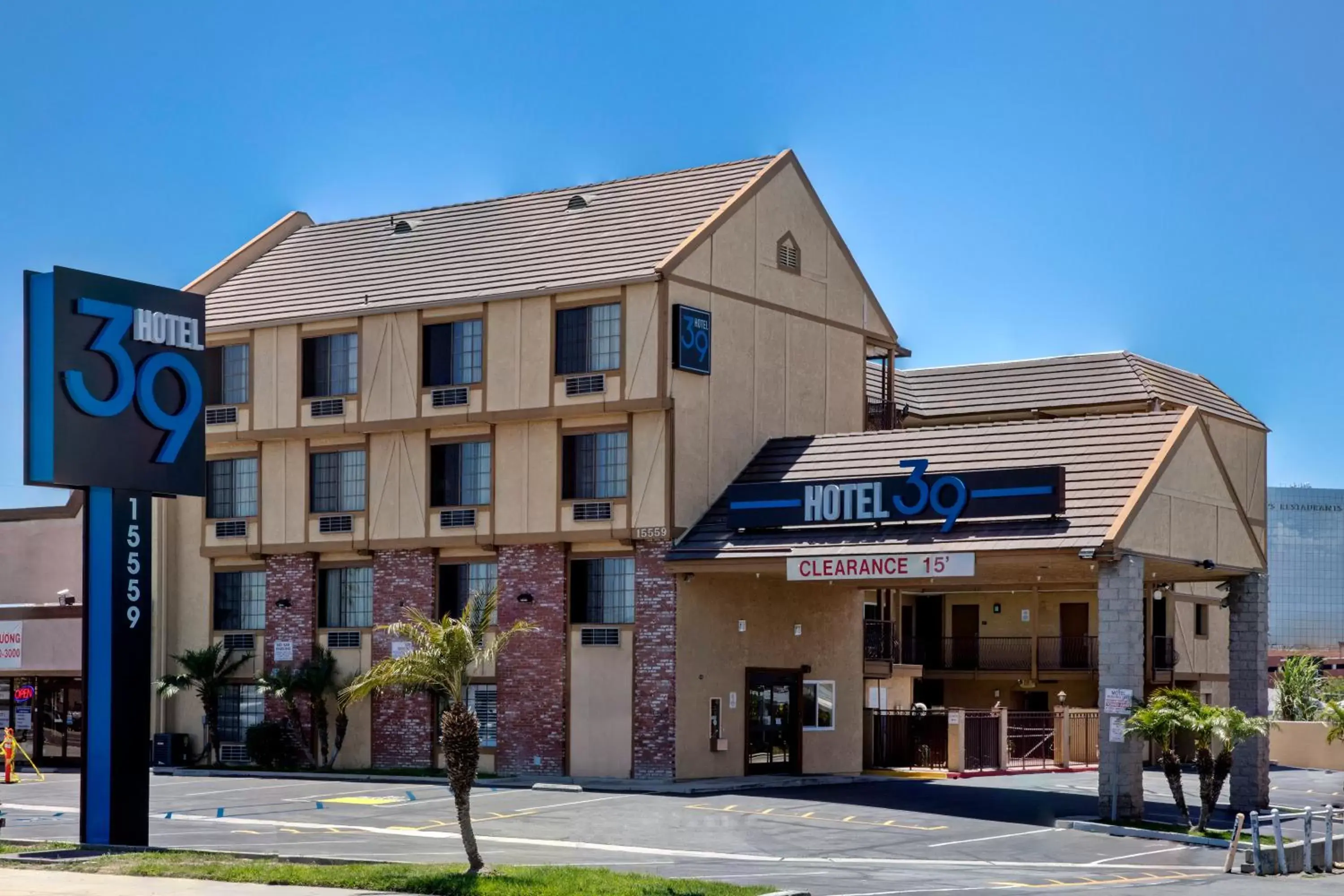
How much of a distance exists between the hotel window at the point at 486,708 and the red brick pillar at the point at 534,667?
0.23m

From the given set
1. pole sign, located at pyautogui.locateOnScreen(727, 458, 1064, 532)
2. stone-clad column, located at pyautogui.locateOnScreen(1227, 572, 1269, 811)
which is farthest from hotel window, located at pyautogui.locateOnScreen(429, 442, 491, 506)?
stone-clad column, located at pyautogui.locateOnScreen(1227, 572, 1269, 811)

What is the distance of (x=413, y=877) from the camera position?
21.5m

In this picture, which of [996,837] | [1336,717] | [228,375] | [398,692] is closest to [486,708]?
[398,692]

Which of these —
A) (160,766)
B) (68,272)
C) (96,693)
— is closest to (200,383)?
(68,272)

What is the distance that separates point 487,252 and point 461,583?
8.21m

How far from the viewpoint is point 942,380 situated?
59.4m

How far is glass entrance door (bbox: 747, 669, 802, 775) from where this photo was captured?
4150 centimetres

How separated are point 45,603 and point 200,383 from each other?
79.3 ft

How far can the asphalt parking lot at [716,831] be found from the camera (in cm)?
2522

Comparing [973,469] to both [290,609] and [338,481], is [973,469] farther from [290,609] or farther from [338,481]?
[290,609]

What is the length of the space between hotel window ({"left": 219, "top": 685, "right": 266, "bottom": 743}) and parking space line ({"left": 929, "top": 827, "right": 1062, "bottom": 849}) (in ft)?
72.4

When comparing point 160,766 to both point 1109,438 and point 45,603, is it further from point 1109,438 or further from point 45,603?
point 1109,438

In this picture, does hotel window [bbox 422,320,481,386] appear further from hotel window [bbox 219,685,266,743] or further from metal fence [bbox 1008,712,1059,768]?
metal fence [bbox 1008,712,1059,768]

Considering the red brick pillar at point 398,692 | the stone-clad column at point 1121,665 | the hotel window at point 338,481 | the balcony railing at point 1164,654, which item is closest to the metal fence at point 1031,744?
the balcony railing at point 1164,654
